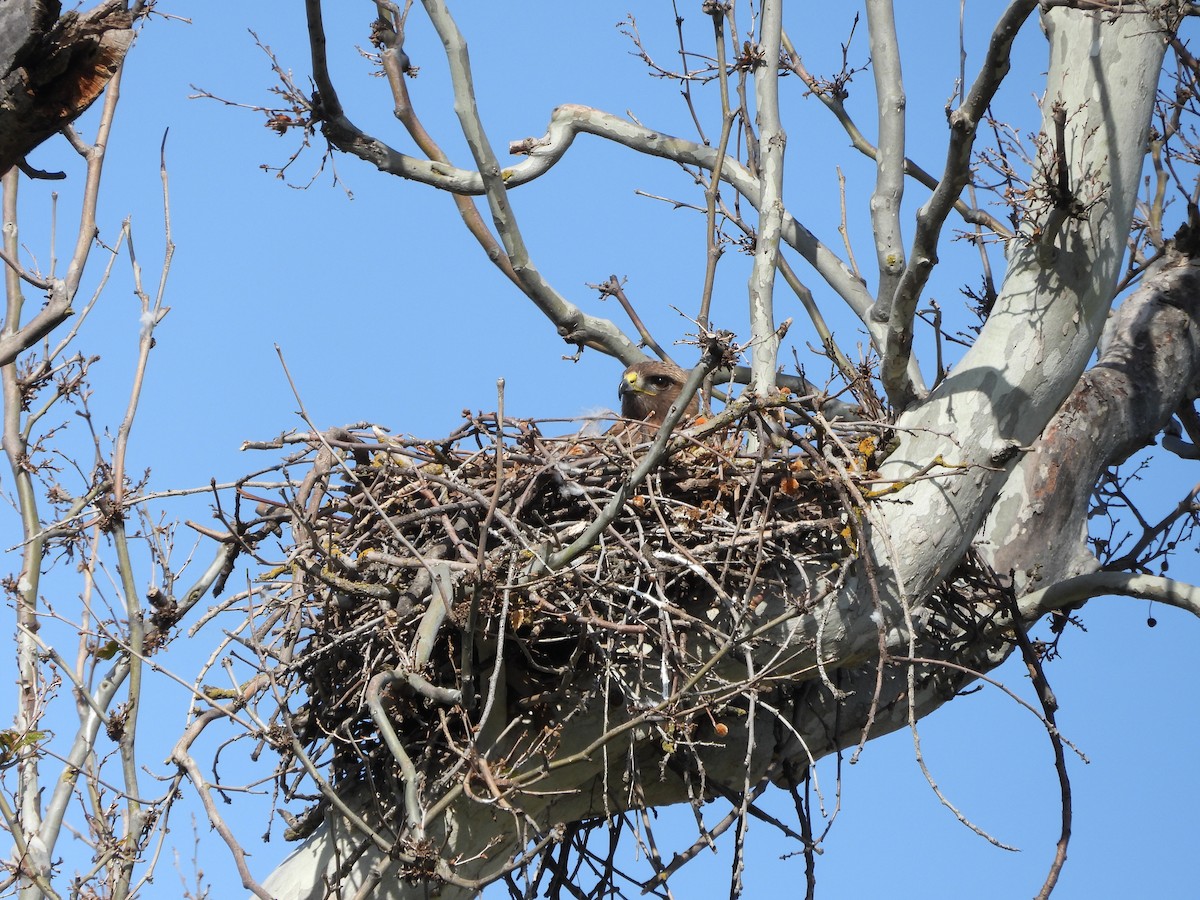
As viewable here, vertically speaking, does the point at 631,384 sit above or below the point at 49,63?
above

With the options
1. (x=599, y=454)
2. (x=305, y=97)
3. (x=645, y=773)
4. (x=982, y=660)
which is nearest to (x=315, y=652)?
(x=599, y=454)

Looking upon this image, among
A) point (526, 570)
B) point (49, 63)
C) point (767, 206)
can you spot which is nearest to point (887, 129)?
point (767, 206)

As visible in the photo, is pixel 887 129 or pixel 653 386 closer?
pixel 887 129

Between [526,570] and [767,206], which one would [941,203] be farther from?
[526,570]

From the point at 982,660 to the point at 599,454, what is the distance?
188 cm

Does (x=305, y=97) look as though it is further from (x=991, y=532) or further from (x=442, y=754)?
(x=991, y=532)

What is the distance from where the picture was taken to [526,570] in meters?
3.67

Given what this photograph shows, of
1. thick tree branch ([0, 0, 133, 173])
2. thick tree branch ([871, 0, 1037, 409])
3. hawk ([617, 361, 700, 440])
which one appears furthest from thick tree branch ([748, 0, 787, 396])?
thick tree branch ([0, 0, 133, 173])

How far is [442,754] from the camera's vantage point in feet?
13.4

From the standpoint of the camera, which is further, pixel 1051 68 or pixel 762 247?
pixel 762 247

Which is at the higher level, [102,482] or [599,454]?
[102,482]

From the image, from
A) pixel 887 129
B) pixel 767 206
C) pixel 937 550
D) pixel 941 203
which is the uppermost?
pixel 887 129

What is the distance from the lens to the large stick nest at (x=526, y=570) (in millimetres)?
3713

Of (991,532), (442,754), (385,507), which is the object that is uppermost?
(991,532)
